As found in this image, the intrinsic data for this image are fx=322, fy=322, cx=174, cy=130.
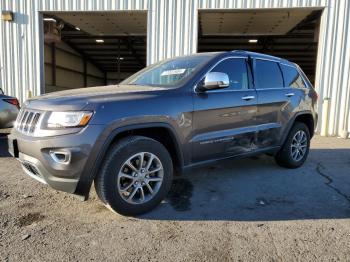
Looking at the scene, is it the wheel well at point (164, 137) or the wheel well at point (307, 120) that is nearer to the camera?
the wheel well at point (164, 137)

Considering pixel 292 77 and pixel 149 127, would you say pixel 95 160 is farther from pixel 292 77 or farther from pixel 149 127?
pixel 292 77

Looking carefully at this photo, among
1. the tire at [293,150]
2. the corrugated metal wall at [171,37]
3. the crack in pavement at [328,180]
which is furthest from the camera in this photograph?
the corrugated metal wall at [171,37]

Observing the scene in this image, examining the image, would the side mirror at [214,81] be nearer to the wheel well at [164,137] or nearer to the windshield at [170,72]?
the windshield at [170,72]

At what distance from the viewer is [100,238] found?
2986 mm

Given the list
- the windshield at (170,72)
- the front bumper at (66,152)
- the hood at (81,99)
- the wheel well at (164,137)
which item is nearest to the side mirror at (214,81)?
the windshield at (170,72)

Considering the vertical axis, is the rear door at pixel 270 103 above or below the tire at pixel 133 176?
above

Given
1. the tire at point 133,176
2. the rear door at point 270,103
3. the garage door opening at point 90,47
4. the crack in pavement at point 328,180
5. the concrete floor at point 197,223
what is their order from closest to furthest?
the concrete floor at point 197,223 → the tire at point 133,176 → the crack in pavement at point 328,180 → the rear door at point 270,103 → the garage door opening at point 90,47

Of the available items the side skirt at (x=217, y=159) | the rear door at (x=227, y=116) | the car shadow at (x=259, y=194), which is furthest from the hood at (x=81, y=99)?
the car shadow at (x=259, y=194)

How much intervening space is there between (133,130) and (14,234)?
1.50 meters

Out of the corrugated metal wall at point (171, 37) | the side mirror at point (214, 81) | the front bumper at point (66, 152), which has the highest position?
the corrugated metal wall at point (171, 37)

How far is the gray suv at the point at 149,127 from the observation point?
9.81 ft

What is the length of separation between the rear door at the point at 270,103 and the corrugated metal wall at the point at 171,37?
4.97 m

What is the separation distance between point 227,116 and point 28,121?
90.8 inches

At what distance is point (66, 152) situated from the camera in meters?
2.93
